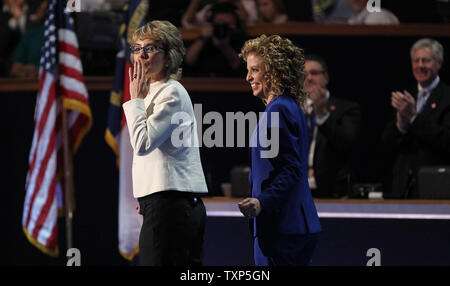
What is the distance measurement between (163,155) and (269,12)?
13.5ft

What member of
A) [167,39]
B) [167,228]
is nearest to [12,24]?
[167,39]

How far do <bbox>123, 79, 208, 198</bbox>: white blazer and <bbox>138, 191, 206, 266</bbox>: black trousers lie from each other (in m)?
0.04

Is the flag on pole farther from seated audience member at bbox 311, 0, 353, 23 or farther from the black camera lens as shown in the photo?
seated audience member at bbox 311, 0, 353, 23

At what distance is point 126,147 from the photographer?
6051 mm

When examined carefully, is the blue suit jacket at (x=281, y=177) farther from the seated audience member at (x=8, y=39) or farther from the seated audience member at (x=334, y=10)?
the seated audience member at (x=8, y=39)

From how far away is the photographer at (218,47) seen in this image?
6.86 meters

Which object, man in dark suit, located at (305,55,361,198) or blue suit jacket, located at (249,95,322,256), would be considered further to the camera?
man in dark suit, located at (305,55,361,198)

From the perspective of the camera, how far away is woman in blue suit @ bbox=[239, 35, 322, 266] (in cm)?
→ 344

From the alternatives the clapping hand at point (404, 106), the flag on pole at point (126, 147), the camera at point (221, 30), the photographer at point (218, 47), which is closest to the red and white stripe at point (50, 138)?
the flag on pole at point (126, 147)

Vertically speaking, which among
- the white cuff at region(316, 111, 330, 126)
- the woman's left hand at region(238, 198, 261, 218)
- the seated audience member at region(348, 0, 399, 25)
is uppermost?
the seated audience member at region(348, 0, 399, 25)

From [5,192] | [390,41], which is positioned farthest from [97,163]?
[390,41]

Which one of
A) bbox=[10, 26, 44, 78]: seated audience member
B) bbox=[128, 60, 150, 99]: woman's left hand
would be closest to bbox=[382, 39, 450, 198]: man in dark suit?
bbox=[128, 60, 150, 99]: woman's left hand

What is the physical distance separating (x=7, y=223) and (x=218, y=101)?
2169 mm

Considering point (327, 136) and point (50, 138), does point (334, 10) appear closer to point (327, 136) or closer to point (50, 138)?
point (327, 136)
